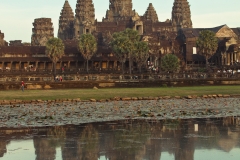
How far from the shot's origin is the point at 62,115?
3334 cm

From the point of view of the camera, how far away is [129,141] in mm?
22453

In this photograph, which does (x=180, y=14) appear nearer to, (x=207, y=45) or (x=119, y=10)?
(x=119, y=10)

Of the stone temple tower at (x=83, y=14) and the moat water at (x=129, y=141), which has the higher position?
the stone temple tower at (x=83, y=14)

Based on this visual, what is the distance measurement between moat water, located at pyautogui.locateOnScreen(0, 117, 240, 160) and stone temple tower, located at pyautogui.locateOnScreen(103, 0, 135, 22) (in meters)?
168

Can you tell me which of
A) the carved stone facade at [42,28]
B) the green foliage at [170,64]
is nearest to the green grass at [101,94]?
the green foliage at [170,64]

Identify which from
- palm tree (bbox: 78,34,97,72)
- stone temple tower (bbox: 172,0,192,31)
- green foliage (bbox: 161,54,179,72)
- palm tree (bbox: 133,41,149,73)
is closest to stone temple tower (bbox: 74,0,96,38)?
stone temple tower (bbox: 172,0,192,31)

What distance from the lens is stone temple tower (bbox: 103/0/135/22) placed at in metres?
196

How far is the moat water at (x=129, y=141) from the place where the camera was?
1948cm

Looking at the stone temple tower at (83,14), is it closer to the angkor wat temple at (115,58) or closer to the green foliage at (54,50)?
the angkor wat temple at (115,58)

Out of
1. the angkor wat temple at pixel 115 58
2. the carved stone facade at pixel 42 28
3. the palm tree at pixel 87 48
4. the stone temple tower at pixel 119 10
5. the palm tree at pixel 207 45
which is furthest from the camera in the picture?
the stone temple tower at pixel 119 10

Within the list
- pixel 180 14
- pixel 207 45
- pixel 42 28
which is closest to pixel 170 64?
pixel 207 45

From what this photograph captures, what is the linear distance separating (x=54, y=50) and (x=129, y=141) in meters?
95.3

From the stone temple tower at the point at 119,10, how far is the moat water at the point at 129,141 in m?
168

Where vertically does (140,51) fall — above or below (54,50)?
below
